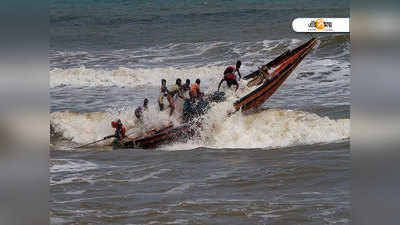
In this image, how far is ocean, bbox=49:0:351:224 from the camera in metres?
6.18

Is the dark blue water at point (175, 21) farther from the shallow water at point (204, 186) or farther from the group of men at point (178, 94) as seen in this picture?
the shallow water at point (204, 186)

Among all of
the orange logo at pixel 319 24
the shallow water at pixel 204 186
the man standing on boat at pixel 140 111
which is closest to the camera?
the orange logo at pixel 319 24

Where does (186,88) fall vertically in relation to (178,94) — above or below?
above

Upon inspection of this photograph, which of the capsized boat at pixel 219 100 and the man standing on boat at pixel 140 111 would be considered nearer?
the capsized boat at pixel 219 100

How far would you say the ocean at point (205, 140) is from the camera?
6.18 metres

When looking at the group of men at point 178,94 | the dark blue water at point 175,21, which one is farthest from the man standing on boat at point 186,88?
the dark blue water at point 175,21

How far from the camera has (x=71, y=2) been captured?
4297 centimetres

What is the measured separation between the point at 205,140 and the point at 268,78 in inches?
88.8

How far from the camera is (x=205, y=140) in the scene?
11.3m

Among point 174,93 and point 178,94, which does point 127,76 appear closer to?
point 174,93

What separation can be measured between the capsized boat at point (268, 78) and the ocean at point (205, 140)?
287 millimetres

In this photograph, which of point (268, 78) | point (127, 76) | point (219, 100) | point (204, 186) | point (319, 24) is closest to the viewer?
point (319, 24)

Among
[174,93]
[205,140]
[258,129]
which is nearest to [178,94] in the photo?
[174,93]

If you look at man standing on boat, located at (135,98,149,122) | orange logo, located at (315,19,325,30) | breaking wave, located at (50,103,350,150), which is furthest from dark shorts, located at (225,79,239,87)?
orange logo, located at (315,19,325,30)
